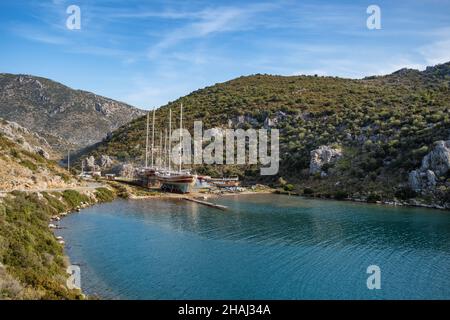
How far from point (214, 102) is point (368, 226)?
100390 mm

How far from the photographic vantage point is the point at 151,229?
135 feet

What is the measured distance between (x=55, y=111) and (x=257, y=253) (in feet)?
509

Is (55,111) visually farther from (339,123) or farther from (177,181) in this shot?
(339,123)

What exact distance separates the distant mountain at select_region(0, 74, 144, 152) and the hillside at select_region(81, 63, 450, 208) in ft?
124

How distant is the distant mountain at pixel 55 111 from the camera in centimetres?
15500

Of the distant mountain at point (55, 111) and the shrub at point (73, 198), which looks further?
the distant mountain at point (55, 111)

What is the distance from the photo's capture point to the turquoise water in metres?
23.5

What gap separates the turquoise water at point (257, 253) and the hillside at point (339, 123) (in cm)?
1899

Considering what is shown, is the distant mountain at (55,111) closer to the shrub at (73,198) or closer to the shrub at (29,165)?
the shrub at (29,165)

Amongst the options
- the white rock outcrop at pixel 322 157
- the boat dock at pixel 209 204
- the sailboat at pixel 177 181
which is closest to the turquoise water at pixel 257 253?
the boat dock at pixel 209 204

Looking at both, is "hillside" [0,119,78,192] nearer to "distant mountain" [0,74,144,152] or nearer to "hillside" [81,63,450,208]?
"hillside" [81,63,450,208]

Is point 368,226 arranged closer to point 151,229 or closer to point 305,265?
point 305,265

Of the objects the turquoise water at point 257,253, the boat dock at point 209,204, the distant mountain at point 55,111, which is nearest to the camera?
the turquoise water at point 257,253

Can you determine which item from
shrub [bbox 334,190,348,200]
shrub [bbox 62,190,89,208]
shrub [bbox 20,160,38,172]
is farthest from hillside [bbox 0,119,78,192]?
shrub [bbox 334,190,348,200]
